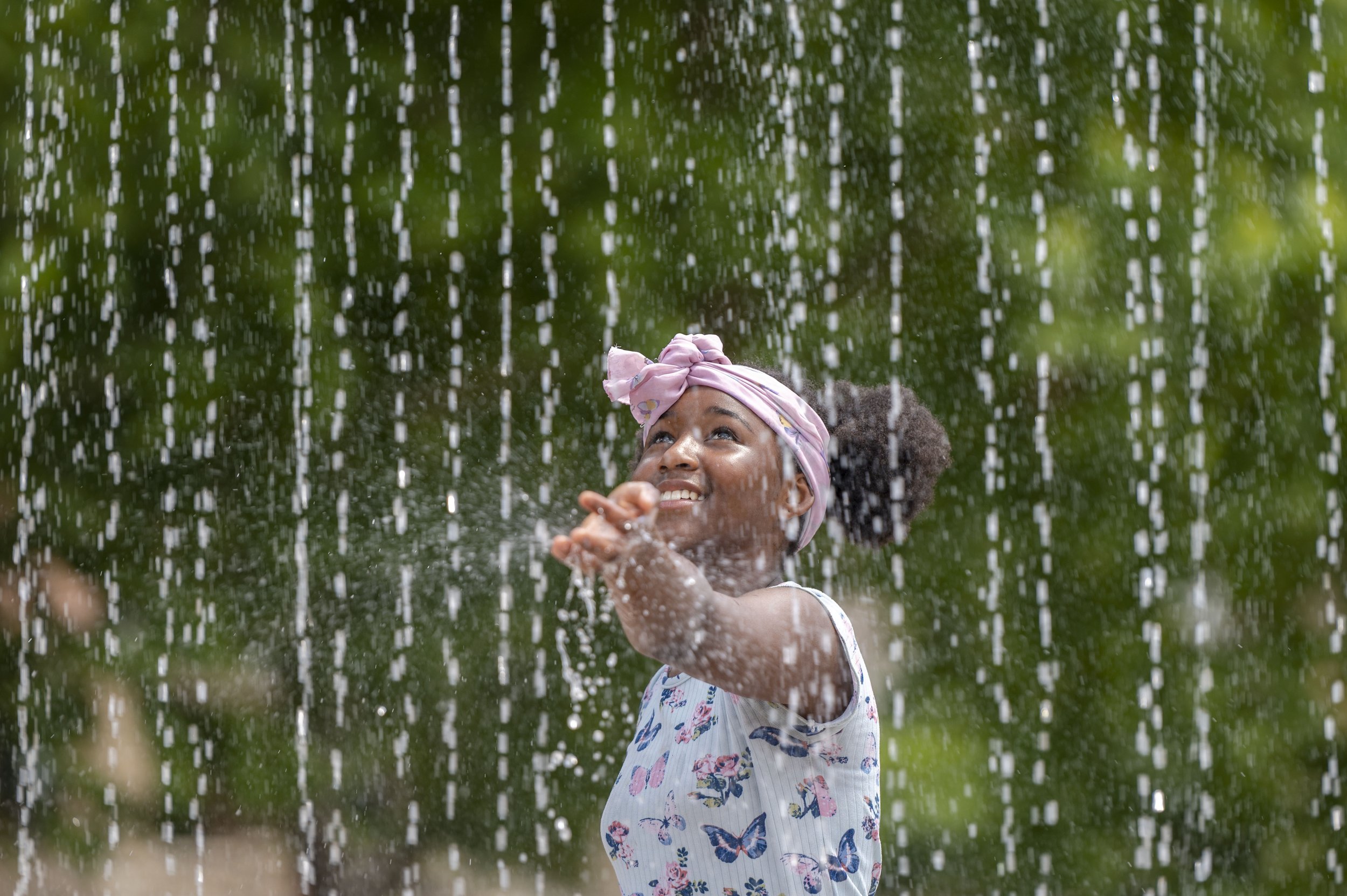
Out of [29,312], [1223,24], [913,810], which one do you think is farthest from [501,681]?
[1223,24]

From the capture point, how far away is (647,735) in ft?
6.39

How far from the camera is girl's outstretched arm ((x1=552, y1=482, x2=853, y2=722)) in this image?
1.44 metres

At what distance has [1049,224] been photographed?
4.07 meters

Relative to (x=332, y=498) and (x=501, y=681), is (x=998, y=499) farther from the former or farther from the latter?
(x=332, y=498)

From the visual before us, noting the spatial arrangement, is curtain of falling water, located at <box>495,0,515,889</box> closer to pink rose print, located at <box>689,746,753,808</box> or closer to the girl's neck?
the girl's neck

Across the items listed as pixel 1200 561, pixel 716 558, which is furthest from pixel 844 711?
pixel 1200 561

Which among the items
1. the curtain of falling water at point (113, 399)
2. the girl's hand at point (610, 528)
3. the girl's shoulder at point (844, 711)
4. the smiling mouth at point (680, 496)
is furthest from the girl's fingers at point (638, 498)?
the curtain of falling water at point (113, 399)

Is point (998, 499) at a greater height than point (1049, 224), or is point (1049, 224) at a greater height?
point (1049, 224)

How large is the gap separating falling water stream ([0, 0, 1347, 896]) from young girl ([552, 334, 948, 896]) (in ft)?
6.58

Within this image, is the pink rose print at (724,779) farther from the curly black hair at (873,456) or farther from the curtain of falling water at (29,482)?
the curtain of falling water at (29,482)

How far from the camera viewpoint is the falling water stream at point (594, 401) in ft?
13.3

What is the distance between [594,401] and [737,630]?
9.12ft

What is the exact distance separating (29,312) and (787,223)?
8.52ft

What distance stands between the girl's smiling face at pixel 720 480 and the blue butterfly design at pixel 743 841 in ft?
1.35
